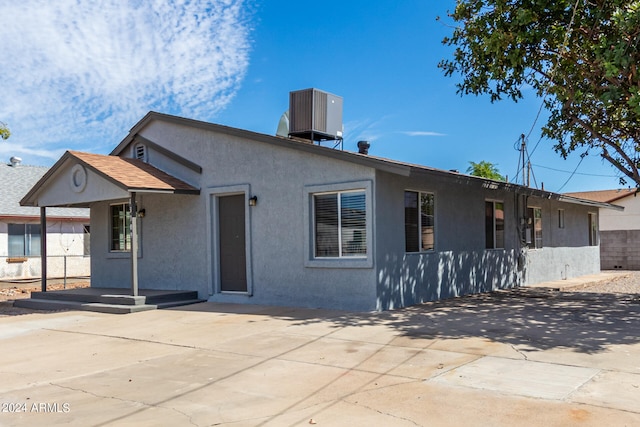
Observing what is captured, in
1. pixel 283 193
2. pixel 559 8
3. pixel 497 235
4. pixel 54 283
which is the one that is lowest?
pixel 54 283

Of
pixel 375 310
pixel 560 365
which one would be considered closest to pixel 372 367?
pixel 560 365

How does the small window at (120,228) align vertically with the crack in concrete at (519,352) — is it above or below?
above

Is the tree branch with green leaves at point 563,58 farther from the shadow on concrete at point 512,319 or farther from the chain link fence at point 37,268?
the chain link fence at point 37,268

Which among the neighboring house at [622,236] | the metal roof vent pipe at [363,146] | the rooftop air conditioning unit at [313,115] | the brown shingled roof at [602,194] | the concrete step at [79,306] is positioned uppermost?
the rooftop air conditioning unit at [313,115]

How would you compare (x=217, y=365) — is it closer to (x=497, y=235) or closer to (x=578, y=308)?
(x=578, y=308)

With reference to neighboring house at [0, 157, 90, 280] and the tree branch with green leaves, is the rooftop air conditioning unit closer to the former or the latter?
the tree branch with green leaves

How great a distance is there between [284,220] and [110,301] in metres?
4.55

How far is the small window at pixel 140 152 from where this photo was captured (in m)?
15.4

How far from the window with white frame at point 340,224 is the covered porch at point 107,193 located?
12.0ft

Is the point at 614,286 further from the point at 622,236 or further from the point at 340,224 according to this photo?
the point at 622,236

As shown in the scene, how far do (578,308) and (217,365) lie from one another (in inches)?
311

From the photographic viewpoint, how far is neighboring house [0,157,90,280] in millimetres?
23984

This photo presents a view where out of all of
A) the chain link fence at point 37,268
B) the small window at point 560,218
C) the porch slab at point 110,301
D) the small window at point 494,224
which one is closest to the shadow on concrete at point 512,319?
the porch slab at point 110,301

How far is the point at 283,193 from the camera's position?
12188 millimetres
